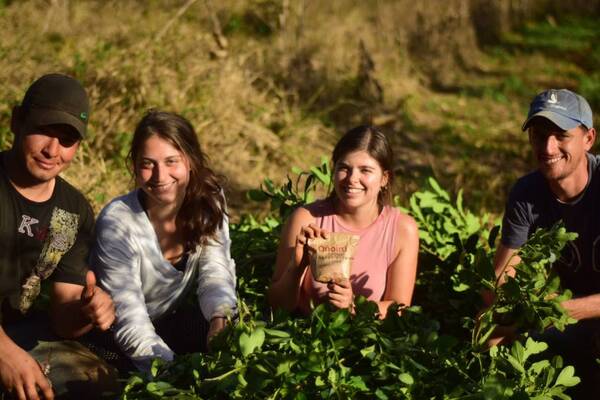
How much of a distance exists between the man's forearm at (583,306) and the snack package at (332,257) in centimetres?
92

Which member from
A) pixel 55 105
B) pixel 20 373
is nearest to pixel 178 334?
pixel 20 373

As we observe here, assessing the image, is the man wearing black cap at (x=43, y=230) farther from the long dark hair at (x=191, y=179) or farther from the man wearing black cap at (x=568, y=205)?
the man wearing black cap at (x=568, y=205)

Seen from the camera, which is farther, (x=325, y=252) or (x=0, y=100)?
(x=0, y=100)

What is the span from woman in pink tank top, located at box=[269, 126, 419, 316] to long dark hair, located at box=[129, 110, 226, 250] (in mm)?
338

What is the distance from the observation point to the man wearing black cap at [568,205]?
135 inches

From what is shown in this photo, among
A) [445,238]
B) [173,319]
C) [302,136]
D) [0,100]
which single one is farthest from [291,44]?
[173,319]

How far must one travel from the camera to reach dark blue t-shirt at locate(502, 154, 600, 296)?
11.5 ft

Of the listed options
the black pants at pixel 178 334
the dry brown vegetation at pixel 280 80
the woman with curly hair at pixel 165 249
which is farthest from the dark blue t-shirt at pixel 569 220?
the dry brown vegetation at pixel 280 80

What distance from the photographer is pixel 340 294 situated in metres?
3.07

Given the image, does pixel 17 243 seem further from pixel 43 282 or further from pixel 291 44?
pixel 291 44

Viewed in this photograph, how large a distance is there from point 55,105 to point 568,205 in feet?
6.93

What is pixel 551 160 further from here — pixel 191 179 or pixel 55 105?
pixel 55 105

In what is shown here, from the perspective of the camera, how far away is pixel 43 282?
3.60 metres

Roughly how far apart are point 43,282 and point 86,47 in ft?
13.0
